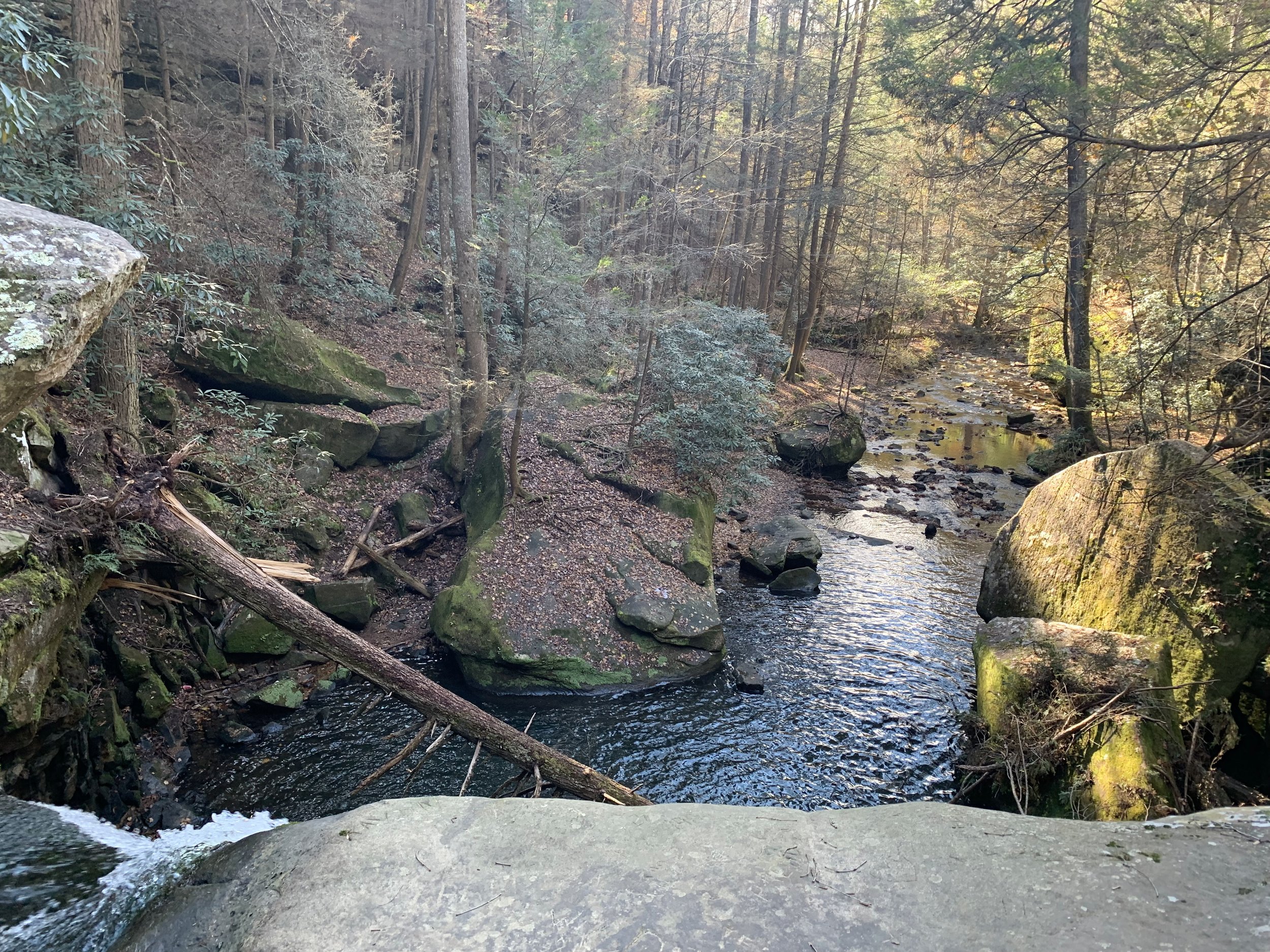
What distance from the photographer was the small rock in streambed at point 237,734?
799 cm

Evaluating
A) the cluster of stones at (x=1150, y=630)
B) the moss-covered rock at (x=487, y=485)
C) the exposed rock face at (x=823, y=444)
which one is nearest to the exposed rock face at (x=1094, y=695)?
the cluster of stones at (x=1150, y=630)

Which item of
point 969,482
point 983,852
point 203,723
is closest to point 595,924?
point 983,852

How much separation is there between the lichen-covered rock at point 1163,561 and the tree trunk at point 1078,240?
4494 millimetres

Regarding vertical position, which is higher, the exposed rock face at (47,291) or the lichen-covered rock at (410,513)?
the exposed rock face at (47,291)

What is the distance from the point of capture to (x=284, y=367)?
41.4 feet

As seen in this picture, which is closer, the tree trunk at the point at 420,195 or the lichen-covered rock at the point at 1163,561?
the lichen-covered rock at the point at 1163,561

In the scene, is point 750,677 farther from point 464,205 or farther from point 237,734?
point 464,205

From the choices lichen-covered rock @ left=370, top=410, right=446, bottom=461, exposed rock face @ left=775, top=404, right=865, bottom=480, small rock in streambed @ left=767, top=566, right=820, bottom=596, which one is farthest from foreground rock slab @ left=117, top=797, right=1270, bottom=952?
exposed rock face @ left=775, top=404, right=865, bottom=480

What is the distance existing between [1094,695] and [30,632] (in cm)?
927

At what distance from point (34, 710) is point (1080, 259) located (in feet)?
67.6

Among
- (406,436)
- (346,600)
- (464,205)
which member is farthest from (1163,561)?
(406,436)

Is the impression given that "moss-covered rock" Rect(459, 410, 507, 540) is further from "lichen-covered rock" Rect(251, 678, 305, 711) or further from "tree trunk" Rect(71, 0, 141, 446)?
"tree trunk" Rect(71, 0, 141, 446)

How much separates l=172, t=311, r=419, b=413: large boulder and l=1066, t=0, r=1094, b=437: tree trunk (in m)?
12.8

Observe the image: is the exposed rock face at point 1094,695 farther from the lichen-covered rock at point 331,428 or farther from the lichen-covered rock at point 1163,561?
the lichen-covered rock at point 331,428
